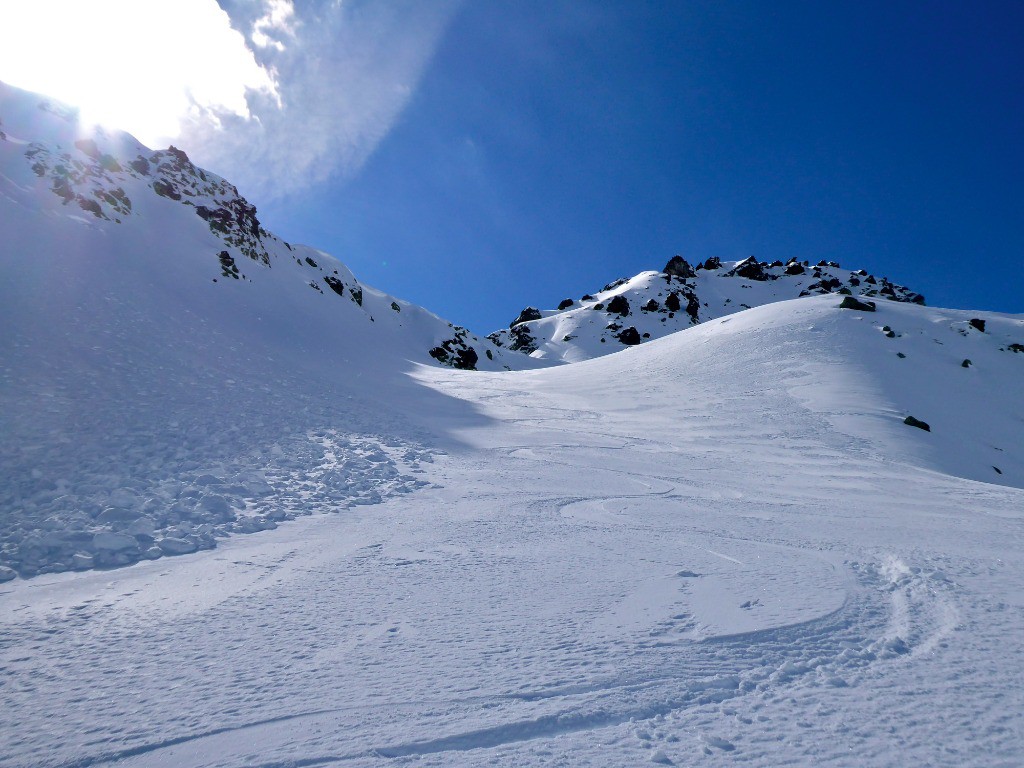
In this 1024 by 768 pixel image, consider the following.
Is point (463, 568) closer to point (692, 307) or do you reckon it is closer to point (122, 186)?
point (122, 186)

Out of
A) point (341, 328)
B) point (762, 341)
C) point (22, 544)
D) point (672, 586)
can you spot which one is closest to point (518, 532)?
point (672, 586)

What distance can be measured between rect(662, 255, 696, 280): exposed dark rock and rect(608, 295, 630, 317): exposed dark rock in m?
24.9

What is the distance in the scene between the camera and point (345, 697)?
9.39 feet

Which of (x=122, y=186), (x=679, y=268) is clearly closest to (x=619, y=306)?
(x=679, y=268)

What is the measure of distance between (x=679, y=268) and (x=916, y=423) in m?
113

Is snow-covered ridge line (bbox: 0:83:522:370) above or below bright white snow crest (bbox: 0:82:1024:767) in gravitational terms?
above

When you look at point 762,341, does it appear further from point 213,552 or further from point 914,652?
point 213,552

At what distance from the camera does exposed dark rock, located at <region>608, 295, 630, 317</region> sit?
10101 cm

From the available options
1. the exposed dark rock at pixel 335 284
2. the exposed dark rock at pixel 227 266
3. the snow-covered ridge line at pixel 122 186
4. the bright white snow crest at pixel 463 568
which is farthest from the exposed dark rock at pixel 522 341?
the bright white snow crest at pixel 463 568

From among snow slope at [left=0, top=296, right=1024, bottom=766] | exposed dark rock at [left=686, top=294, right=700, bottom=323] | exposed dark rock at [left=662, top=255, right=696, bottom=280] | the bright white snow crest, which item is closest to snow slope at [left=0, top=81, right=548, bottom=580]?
the bright white snow crest

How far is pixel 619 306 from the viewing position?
10162cm

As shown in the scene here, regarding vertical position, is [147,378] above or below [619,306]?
below

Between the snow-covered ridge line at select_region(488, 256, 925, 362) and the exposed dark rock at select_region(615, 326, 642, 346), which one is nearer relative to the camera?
the exposed dark rock at select_region(615, 326, 642, 346)

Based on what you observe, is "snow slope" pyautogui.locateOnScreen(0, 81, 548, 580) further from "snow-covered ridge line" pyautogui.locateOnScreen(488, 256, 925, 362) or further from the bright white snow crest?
"snow-covered ridge line" pyautogui.locateOnScreen(488, 256, 925, 362)
